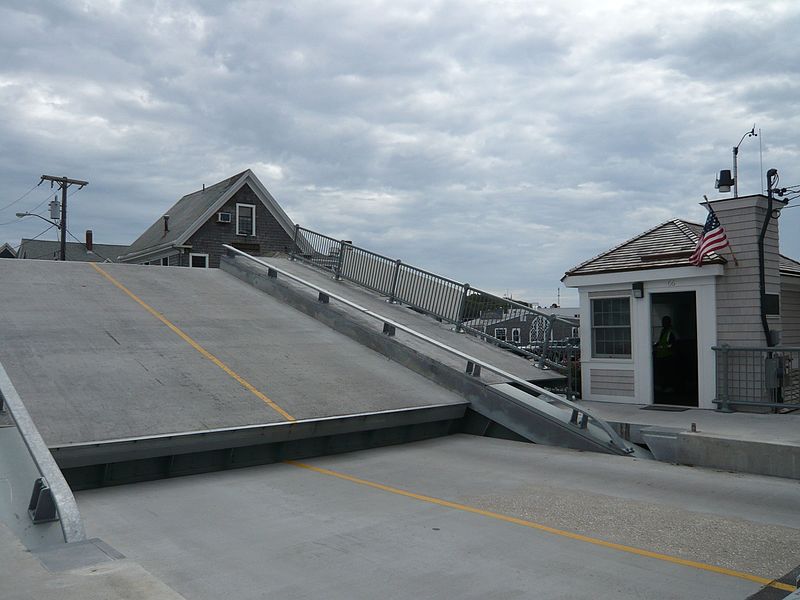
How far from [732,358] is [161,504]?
35.3 feet

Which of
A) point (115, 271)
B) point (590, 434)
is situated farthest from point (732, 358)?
point (115, 271)

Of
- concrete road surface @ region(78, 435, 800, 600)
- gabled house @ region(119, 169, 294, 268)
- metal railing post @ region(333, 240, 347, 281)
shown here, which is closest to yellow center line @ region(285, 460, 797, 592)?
concrete road surface @ region(78, 435, 800, 600)

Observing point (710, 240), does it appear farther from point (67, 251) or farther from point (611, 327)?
point (67, 251)

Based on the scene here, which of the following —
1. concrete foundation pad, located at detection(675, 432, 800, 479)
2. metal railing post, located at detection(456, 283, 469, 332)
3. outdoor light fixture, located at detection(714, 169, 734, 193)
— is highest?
outdoor light fixture, located at detection(714, 169, 734, 193)

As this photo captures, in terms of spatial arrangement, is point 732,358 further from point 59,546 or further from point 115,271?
point 115,271

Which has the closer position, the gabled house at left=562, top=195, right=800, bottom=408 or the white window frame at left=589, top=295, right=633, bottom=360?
the gabled house at left=562, top=195, right=800, bottom=408

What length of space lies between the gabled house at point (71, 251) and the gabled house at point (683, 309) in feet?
143

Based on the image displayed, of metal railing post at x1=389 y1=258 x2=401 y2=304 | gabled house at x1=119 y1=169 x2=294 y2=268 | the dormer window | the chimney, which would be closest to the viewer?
the chimney

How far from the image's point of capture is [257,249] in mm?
40594

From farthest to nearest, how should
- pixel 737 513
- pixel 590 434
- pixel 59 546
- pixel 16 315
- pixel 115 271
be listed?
pixel 115 271 → pixel 16 315 → pixel 590 434 → pixel 737 513 → pixel 59 546

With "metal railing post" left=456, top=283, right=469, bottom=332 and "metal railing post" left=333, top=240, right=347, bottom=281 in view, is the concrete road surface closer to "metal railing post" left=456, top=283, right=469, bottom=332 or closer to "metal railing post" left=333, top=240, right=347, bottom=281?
"metal railing post" left=456, top=283, right=469, bottom=332

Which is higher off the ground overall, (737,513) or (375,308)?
(375,308)

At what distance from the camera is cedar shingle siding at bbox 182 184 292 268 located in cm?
3844

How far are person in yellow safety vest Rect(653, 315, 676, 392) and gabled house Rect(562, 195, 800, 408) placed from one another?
0.03m
